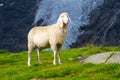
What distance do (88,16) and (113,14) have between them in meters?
6.56

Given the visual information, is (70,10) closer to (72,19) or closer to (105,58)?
(72,19)

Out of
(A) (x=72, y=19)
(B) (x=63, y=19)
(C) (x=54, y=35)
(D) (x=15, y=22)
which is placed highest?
(D) (x=15, y=22)

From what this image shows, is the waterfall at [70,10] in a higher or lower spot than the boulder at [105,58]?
higher

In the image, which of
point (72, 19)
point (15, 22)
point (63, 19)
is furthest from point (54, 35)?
point (15, 22)

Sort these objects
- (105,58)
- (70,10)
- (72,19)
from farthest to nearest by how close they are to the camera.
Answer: (70,10) → (72,19) → (105,58)

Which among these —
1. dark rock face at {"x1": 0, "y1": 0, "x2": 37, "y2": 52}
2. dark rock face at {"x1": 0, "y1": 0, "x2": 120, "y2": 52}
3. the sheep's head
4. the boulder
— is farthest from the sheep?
dark rock face at {"x1": 0, "y1": 0, "x2": 37, "y2": 52}

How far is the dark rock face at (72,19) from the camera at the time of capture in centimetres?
7462

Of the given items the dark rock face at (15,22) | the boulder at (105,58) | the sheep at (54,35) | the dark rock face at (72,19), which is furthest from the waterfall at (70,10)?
the boulder at (105,58)

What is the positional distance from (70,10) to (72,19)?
5371 millimetres

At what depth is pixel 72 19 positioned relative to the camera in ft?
280

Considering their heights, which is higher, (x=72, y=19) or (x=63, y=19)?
(x=72, y=19)

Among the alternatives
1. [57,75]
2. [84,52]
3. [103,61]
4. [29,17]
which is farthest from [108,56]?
[29,17]

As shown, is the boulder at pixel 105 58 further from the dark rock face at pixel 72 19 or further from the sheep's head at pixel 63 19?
the dark rock face at pixel 72 19

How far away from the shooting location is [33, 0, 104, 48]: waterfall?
83106mm
